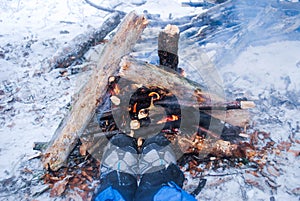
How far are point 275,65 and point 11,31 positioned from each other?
7.20 meters

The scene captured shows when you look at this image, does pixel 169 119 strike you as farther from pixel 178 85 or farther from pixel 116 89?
pixel 116 89

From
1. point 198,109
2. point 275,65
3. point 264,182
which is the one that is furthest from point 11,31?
point 264,182

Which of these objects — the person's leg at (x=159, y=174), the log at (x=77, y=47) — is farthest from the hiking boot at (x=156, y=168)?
the log at (x=77, y=47)

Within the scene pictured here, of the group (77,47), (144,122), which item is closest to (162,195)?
(144,122)

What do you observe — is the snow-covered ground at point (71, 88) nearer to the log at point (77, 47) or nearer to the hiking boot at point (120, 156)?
the log at point (77, 47)

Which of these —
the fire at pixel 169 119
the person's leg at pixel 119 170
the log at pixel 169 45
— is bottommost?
the person's leg at pixel 119 170

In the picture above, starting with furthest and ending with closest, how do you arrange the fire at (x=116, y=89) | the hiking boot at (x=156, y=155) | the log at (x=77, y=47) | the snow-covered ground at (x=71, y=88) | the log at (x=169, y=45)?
the log at (x=77, y=47) → the log at (x=169, y=45) → the fire at (x=116, y=89) → the snow-covered ground at (x=71, y=88) → the hiking boot at (x=156, y=155)

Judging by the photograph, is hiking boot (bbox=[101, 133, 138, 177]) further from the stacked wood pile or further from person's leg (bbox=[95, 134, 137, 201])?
the stacked wood pile

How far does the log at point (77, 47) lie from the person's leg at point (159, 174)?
3411 mm

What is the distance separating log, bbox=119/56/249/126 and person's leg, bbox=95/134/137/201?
81cm

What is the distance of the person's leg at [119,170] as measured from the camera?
2605 mm

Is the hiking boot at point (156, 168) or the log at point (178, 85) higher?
the log at point (178, 85)

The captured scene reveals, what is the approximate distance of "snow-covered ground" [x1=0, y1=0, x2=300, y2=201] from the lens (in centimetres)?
326

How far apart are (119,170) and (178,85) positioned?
52.6 inches
